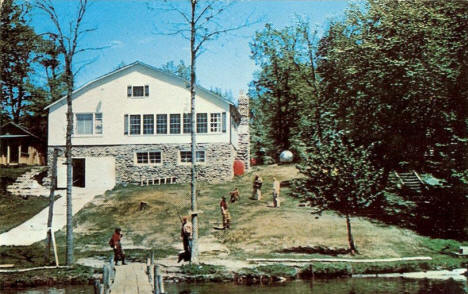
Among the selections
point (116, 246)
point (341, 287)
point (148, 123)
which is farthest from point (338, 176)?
point (148, 123)

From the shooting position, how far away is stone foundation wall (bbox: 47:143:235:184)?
38.4m

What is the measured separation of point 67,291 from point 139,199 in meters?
16.0

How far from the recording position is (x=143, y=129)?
3859 centimetres

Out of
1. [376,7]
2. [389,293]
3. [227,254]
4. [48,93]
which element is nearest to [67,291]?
[227,254]

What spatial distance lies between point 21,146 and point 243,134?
2000 cm

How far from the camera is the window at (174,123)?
38.2m

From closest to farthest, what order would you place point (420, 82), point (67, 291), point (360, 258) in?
point (67, 291), point (360, 258), point (420, 82)

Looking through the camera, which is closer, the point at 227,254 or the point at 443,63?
the point at 227,254

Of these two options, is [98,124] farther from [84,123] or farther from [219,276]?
[219,276]

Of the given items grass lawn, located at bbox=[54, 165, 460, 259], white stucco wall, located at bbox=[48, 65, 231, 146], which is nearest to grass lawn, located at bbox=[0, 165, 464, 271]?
grass lawn, located at bbox=[54, 165, 460, 259]

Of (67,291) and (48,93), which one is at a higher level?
(48,93)

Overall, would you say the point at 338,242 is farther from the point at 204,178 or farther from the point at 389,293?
the point at 204,178

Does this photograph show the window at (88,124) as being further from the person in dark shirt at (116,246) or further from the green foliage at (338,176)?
the green foliage at (338,176)

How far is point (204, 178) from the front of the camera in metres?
38.7
